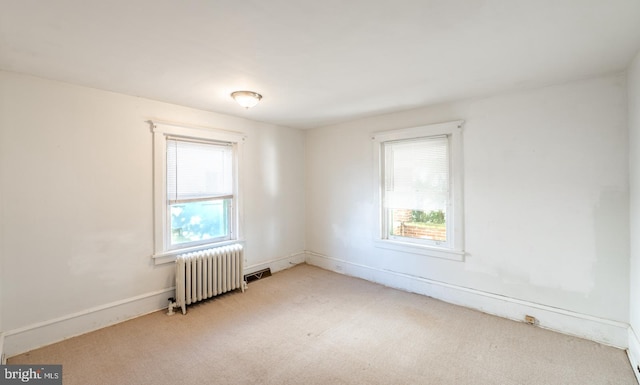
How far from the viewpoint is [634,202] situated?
2.21m

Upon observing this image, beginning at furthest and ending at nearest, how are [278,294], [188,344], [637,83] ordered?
[278,294] < [188,344] < [637,83]

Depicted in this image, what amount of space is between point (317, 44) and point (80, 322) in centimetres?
336

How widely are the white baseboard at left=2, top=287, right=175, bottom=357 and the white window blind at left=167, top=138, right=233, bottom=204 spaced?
1.16m

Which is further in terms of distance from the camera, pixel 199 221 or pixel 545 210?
pixel 199 221

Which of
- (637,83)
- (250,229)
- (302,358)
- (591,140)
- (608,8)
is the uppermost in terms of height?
(608,8)

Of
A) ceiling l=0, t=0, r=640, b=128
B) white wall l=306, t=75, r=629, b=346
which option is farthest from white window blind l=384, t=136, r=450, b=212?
ceiling l=0, t=0, r=640, b=128

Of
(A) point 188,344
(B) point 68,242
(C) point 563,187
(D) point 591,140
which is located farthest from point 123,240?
(D) point 591,140

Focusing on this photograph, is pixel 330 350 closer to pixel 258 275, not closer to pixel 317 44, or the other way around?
pixel 258 275

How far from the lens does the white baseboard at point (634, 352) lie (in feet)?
6.62

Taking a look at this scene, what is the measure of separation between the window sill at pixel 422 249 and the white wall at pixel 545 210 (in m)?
0.08

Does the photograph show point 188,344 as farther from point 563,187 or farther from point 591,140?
point 591,140

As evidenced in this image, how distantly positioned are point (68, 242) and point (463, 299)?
4.25 metres

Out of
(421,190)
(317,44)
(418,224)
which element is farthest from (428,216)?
(317,44)

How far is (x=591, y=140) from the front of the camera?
8.13ft
